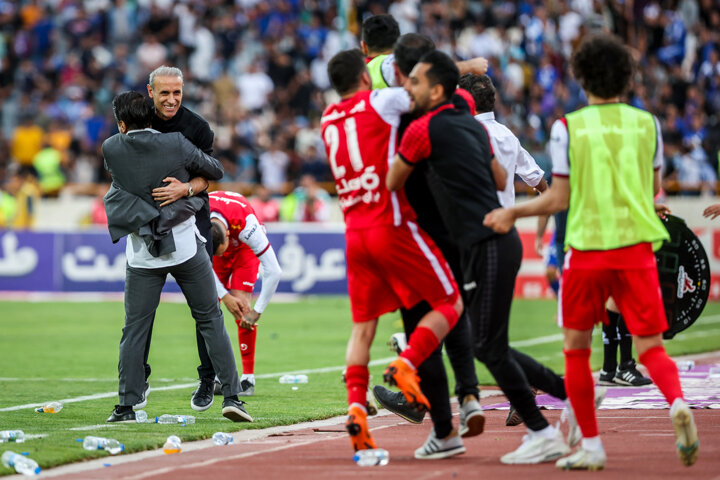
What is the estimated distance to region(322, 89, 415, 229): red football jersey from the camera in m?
6.82

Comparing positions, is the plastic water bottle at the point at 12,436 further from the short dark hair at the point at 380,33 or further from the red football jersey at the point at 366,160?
the short dark hair at the point at 380,33

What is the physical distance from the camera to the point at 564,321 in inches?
255

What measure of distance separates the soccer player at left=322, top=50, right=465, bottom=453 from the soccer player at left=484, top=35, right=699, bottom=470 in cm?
67

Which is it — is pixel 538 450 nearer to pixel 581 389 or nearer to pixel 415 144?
pixel 581 389

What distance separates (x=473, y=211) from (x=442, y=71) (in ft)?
2.63

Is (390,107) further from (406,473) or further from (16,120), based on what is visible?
(16,120)

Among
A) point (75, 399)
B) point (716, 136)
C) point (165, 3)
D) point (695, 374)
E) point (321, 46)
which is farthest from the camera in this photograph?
point (165, 3)

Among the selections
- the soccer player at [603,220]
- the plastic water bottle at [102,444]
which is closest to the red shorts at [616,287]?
the soccer player at [603,220]

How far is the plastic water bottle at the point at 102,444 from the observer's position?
725 cm

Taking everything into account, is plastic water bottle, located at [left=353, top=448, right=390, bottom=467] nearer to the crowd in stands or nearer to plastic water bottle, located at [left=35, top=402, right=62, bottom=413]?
plastic water bottle, located at [left=35, top=402, right=62, bottom=413]

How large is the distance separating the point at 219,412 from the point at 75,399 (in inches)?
61.1

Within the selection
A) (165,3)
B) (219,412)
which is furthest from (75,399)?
(165,3)

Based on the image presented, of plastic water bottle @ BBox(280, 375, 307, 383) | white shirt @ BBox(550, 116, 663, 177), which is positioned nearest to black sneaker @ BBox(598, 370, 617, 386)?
plastic water bottle @ BBox(280, 375, 307, 383)

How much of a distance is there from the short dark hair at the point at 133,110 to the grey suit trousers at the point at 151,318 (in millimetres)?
1007
